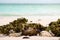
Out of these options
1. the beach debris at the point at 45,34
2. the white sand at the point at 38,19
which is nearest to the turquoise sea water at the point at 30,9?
the white sand at the point at 38,19

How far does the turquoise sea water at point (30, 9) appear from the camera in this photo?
174 cm

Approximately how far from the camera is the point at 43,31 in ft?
5.24

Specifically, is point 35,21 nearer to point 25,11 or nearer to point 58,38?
point 25,11

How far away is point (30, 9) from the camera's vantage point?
1751 mm

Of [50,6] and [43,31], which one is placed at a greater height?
[50,6]

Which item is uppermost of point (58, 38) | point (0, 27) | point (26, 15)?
point (26, 15)

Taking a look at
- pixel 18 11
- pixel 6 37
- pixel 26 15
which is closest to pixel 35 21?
pixel 26 15

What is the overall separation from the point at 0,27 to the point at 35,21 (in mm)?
400

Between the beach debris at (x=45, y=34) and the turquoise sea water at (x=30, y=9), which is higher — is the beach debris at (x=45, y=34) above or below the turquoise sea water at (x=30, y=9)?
below

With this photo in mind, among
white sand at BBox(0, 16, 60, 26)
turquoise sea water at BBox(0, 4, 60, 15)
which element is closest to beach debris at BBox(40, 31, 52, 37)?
white sand at BBox(0, 16, 60, 26)

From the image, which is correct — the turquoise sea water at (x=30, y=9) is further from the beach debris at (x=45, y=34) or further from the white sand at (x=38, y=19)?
the beach debris at (x=45, y=34)

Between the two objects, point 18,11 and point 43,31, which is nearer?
point 43,31

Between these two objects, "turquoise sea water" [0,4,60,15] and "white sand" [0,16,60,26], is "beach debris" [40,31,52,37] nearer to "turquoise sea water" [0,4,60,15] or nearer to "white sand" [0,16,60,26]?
"white sand" [0,16,60,26]

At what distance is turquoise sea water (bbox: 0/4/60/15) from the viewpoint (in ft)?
5.71
